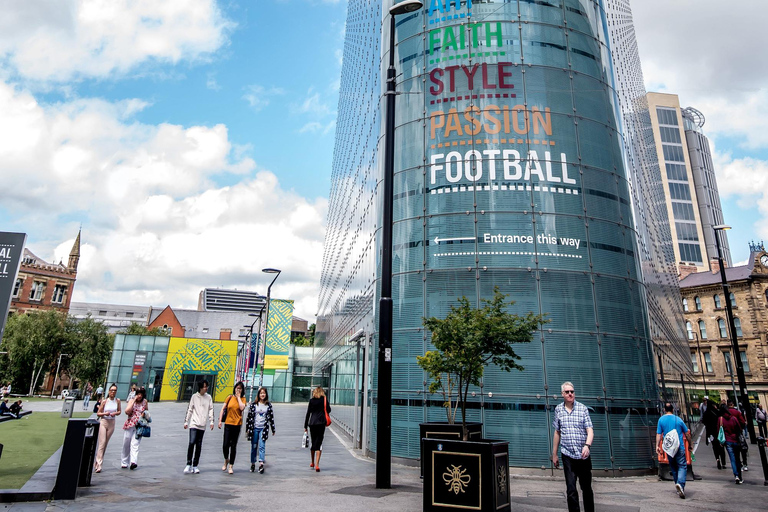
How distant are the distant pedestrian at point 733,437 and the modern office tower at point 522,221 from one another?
1.82m

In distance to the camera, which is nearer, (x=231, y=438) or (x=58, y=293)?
(x=231, y=438)

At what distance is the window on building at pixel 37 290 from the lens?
7881 cm

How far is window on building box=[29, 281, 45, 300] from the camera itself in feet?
259

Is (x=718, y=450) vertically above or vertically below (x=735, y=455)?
below

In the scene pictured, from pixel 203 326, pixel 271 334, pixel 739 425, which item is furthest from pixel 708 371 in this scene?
pixel 203 326

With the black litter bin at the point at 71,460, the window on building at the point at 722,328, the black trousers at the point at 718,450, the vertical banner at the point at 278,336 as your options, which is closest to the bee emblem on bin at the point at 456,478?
the black litter bin at the point at 71,460

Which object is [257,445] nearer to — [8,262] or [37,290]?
[8,262]

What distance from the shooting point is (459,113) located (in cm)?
1561

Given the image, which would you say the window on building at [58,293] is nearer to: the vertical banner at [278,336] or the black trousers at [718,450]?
the vertical banner at [278,336]

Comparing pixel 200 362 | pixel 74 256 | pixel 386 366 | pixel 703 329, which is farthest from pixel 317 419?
pixel 74 256

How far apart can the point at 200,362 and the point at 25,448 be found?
161 ft

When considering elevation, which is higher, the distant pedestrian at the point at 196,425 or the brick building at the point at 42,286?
the brick building at the point at 42,286

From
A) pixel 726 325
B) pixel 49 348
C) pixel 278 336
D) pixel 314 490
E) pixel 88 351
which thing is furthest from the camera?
pixel 726 325

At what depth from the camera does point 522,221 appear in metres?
14.5
